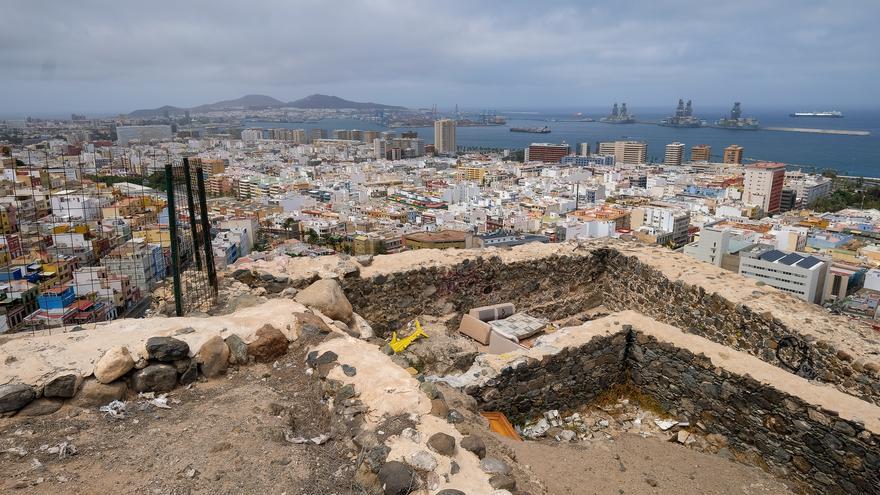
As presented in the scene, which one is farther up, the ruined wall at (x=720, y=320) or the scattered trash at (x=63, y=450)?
the scattered trash at (x=63, y=450)

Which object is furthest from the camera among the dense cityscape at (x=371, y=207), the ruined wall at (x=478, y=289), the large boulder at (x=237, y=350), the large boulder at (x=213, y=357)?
the dense cityscape at (x=371, y=207)

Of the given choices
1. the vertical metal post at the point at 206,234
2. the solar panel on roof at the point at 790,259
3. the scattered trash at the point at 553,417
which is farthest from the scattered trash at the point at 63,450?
the solar panel on roof at the point at 790,259

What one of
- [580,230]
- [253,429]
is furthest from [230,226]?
[253,429]

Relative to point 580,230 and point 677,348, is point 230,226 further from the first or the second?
point 677,348

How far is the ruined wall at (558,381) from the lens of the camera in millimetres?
3953

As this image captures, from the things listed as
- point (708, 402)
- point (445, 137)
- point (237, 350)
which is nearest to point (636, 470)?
point (708, 402)

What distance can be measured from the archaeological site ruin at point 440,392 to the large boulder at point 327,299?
2 centimetres

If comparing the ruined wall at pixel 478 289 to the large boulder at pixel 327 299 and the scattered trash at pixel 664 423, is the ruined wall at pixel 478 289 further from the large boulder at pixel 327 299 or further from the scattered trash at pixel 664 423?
the scattered trash at pixel 664 423

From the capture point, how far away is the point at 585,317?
19.3ft

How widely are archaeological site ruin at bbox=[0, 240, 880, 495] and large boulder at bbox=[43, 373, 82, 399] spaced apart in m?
0.01

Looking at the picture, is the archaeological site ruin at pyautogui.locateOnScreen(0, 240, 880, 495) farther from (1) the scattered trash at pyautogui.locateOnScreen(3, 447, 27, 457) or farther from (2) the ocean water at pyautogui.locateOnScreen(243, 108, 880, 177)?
(2) the ocean water at pyautogui.locateOnScreen(243, 108, 880, 177)

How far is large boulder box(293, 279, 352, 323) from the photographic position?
4.24 m

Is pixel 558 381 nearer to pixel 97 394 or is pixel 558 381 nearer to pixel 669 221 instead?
pixel 97 394

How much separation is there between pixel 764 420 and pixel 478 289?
9.18ft
